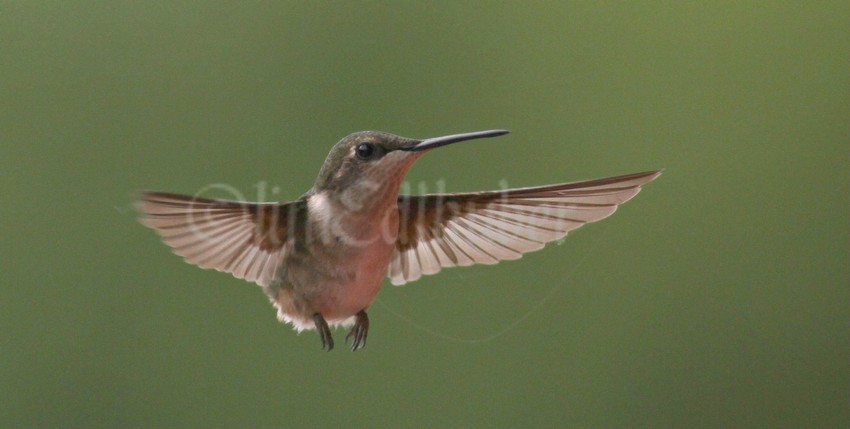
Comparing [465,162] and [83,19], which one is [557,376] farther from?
[83,19]

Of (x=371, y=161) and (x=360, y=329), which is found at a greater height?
(x=371, y=161)

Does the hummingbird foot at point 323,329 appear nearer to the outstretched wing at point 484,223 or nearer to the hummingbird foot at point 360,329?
the hummingbird foot at point 360,329

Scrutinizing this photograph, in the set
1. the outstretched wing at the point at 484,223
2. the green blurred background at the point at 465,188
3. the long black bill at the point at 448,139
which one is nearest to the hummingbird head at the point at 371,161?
the long black bill at the point at 448,139

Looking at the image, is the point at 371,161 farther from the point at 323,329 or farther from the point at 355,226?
the point at 323,329

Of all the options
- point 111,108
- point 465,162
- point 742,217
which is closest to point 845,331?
point 742,217

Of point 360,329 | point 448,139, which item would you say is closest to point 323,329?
point 360,329

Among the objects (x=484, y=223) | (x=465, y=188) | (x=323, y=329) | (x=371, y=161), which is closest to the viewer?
(x=371, y=161)

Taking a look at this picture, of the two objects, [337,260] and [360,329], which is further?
[360,329]
